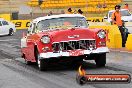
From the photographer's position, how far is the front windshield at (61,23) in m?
13.2

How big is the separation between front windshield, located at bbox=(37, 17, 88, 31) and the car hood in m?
0.76

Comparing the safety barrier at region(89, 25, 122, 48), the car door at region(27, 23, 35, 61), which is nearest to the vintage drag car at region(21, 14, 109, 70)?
the car door at region(27, 23, 35, 61)

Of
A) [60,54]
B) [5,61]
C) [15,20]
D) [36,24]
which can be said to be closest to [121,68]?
[60,54]

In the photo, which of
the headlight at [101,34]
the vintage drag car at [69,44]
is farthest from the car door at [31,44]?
the headlight at [101,34]

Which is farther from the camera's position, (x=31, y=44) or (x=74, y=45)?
(x=31, y=44)

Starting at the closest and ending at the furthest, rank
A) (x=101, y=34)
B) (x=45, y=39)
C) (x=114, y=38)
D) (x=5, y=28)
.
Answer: (x=45, y=39) → (x=101, y=34) → (x=114, y=38) → (x=5, y=28)

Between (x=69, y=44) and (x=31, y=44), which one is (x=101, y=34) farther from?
(x=31, y=44)

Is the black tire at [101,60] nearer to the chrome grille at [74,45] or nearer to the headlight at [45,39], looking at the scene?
the chrome grille at [74,45]

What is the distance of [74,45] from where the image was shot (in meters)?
12.2

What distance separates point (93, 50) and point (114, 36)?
8.21m

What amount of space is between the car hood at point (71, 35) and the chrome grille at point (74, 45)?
105mm

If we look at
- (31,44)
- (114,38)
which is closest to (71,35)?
(31,44)

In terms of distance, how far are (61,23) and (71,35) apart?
1.22 m

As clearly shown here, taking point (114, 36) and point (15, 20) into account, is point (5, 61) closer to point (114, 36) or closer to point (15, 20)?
point (114, 36)
